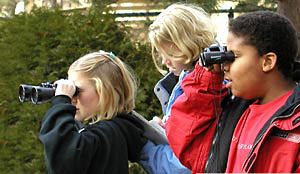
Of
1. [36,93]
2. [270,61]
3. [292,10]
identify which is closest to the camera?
[270,61]

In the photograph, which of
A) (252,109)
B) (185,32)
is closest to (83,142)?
(185,32)

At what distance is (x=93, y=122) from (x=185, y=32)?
596mm

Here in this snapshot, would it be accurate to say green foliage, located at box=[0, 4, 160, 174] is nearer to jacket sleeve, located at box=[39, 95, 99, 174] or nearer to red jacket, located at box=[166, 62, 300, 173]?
jacket sleeve, located at box=[39, 95, 99, 174]

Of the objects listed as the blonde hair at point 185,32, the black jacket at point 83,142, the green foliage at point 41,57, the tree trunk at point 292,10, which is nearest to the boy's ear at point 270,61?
the blonde hair at point 185,32

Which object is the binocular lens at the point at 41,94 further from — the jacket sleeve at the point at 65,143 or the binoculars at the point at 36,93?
the jacket sleeve at the point at 65,143

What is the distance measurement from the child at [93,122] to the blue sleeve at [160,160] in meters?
0.04

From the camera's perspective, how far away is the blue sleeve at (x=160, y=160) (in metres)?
2.92

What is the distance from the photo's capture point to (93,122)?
3.01 metres

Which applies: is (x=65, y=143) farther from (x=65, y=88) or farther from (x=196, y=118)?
(x=196, y=118)

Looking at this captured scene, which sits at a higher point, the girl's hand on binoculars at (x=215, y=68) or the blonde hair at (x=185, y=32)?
the blonde hair at (x=185, y=32)

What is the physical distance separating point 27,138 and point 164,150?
7.61 ft

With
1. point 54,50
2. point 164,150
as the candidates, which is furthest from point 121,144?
point 54,50

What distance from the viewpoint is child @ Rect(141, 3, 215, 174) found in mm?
2887

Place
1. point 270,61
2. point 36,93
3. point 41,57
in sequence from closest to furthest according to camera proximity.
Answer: point 270,61
point 36,93
point 41,57
